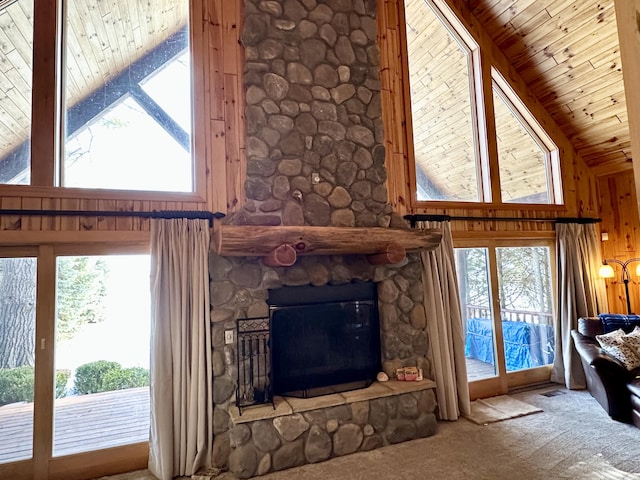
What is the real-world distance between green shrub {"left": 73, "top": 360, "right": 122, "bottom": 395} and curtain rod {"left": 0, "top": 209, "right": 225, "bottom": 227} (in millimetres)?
1315

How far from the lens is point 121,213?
328 centimetres

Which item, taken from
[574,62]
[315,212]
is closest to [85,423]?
[315,212]

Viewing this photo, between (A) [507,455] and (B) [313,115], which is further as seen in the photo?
(B) [313,115]

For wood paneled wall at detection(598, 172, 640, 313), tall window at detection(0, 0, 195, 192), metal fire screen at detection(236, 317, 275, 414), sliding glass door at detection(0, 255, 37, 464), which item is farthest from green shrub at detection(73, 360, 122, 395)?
wood paneled wall at detection(598, 172, 640, 313)

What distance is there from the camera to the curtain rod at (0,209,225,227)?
306cm

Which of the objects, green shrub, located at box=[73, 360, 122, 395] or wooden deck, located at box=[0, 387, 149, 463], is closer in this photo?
wooden deck, located at box=[0, 387, 149, 463]

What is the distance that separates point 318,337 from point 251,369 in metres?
0.73

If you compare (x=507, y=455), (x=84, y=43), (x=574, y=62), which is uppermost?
(x=574, y=62)

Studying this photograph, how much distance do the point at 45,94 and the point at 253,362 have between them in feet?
9.84

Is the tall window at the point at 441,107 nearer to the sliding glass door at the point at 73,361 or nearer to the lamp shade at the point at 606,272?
the lamp shade at the point at 606,272

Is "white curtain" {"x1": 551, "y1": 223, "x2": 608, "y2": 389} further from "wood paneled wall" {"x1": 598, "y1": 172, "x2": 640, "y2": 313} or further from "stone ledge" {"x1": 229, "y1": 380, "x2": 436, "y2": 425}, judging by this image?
"stone ledge" {"x1": 229, "y1": 380, "x2": 436, "y2": 425}

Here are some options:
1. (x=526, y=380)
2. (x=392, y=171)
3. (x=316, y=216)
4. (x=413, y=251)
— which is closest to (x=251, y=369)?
(x=316, y=216)

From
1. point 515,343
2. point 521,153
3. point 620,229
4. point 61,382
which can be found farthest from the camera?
point 620,229

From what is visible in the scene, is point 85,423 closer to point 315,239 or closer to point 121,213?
point 121,213
